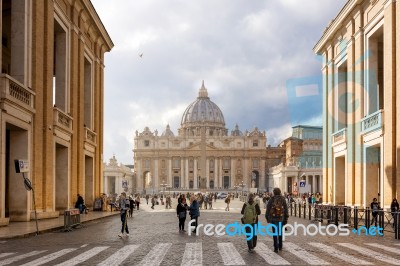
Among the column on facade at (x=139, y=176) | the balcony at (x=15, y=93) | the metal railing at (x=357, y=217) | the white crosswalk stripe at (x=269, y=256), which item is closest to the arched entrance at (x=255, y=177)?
the column on facade at (x=139, y=176)

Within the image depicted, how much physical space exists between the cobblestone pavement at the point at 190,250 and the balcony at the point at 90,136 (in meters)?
17.5

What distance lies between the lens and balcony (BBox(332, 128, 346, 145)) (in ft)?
113

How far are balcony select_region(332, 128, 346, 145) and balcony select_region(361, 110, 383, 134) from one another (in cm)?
396

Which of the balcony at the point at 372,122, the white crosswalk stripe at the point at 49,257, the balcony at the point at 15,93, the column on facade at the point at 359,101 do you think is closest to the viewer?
the white crosswalk stripe at the point at 49,257

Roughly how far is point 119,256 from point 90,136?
2565cm

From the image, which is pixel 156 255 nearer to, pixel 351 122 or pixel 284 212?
pixel 284 212

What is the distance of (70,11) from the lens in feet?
106

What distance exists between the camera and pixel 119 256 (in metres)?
13.5

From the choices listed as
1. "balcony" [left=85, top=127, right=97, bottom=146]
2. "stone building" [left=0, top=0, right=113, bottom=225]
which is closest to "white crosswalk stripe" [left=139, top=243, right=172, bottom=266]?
"stone building" [left=0, top=0, right=113, bottom=225]

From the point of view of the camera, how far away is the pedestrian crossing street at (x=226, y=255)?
1238 cm

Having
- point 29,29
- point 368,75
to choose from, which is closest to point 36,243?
point 29,29

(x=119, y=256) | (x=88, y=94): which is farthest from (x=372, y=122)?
(x=88, y=94)

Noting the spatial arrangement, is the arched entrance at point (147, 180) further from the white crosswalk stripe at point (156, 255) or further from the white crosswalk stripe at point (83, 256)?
the white crosswalk stripe at point (83, 256)

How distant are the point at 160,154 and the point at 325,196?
5458 inches
